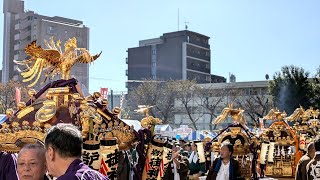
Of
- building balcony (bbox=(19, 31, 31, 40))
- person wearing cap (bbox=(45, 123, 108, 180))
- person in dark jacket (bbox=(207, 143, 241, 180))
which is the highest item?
building balcony (bbox=(19, 31, 31, 40))

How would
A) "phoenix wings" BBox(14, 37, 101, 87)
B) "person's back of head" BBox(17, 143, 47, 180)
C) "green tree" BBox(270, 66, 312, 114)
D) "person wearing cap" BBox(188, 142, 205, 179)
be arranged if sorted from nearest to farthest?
"person's back of head" BBox(17, 143, 47, 180)
"phoenix wings" BBox(14, 37, 101, 87)
"person wearing cap" BBox(188, 142, 205, 179)
"green tree" BBox(270, 66, 312, 114)

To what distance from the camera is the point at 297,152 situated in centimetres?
1095

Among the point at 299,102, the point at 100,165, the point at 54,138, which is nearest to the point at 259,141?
the point at 100,165

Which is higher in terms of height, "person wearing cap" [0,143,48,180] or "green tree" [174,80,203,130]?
"green tree" [174,80,203,130]

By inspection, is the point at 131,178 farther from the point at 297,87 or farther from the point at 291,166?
the point at 297,87

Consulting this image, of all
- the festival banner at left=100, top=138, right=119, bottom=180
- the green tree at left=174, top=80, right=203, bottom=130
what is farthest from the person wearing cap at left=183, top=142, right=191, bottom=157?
the green tree at left=174, top=80, right=203, bottom=130

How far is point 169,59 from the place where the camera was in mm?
63000

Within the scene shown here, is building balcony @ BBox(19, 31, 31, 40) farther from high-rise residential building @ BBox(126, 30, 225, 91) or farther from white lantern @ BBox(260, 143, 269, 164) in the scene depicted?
white lantern @ BBox(260, 143, 269, 164)

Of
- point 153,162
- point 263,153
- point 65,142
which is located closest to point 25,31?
point 263,153

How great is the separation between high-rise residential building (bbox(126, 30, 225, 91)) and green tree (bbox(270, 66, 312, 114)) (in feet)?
92.1

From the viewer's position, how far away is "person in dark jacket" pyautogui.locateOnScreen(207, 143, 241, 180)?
767 cm

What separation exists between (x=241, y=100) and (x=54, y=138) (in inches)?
1536

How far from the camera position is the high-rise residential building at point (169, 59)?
62.1 meters

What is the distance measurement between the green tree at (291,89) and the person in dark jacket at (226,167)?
24.7 meters
